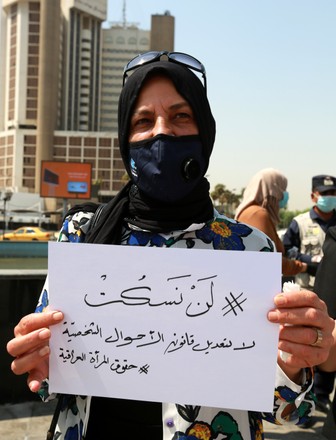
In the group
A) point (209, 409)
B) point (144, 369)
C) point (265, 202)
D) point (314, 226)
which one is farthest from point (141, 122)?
point (314, 226)

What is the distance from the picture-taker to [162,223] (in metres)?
1.44

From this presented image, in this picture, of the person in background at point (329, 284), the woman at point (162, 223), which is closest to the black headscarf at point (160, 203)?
the woman at point (162, 223)

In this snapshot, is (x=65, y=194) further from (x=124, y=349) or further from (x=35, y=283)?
(x=124, y=349)

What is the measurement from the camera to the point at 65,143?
293ft

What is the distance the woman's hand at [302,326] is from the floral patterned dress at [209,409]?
121 millimetres

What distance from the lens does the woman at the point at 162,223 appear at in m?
1.29

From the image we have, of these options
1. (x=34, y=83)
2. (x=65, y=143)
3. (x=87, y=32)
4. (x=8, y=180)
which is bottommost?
(x=8, y=180)

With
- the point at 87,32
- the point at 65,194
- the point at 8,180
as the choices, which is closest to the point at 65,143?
the point at 8,180

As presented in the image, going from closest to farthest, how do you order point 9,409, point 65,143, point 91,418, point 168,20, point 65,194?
point 91,418 → point 9,409 → point 65,194 → point 65,143 → point 168,20

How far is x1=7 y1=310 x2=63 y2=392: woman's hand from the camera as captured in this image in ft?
3.98

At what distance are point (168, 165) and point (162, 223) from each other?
0.18 m

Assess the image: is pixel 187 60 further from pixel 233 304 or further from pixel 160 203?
pixel 233 304

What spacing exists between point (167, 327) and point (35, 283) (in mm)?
3265

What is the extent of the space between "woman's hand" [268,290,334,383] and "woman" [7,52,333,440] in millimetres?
31
